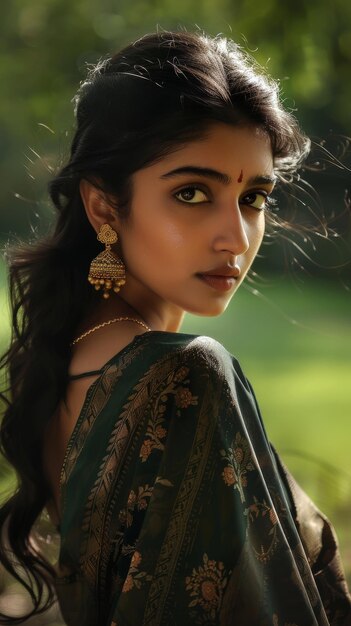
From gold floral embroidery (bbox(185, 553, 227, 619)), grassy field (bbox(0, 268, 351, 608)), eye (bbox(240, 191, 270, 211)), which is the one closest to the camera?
gold floral embroidery (bbox(185, 553, 227, 619))


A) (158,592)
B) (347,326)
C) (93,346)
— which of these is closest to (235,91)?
(93,346)

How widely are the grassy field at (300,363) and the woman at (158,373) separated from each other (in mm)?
2859

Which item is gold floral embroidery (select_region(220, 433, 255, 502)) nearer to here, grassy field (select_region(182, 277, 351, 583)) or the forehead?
the forehead

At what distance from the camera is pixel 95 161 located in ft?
5.22

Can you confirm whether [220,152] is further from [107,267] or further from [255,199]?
[107,267]

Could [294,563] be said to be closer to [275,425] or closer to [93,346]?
[93,346]

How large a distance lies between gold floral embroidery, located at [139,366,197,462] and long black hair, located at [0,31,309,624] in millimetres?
276

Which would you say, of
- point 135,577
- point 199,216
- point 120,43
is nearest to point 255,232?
point 199,216

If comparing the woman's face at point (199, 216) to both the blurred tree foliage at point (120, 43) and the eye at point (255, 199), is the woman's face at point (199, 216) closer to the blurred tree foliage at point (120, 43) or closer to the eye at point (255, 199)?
the eye at point (255, 199)

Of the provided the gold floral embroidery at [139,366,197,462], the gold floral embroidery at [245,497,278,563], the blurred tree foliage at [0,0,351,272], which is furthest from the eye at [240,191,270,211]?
the blurred tree foliage at [0,0,351,272]

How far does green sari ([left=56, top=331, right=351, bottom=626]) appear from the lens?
132 centimetres

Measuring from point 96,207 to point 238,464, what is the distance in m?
0.56

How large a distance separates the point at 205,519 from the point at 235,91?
2.37ft

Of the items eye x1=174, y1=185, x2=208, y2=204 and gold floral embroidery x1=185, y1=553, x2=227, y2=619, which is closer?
gold floral embroidery x1=185, y1=553, x2=227, y2=619
